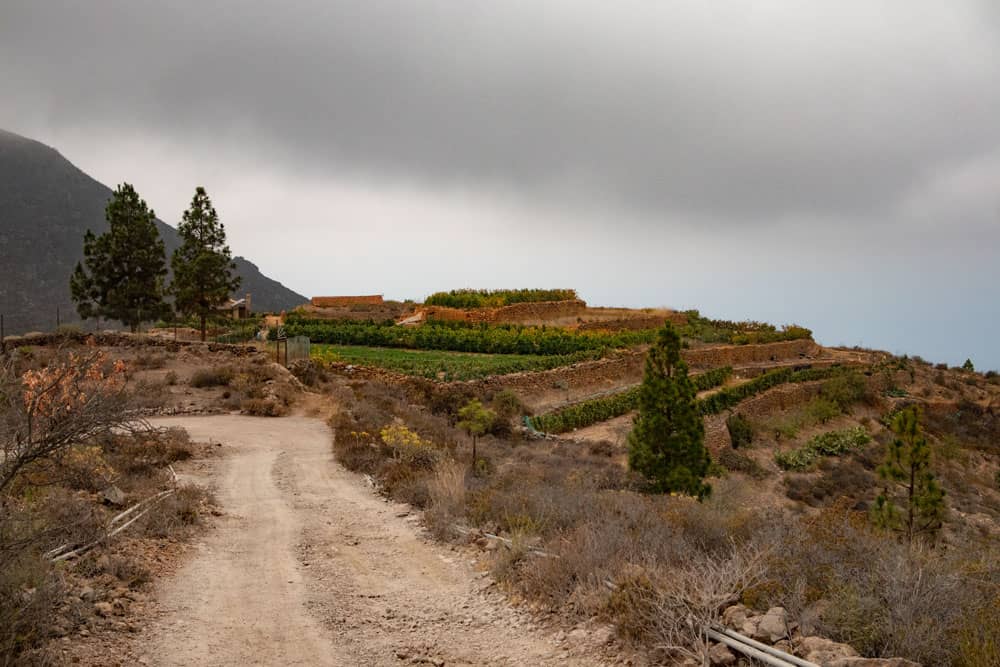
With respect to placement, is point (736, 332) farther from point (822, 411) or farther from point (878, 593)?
point (878, 593)

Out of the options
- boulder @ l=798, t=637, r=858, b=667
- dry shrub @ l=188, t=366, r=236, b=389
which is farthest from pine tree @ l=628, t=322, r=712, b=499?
dry shrub @ l=188, t=366, r=236, b=389

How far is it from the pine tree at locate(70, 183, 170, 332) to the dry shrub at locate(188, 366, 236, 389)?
16064 millimetres

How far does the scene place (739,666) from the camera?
4.28 m

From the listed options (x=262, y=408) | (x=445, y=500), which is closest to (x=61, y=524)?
(x=445, y=500)

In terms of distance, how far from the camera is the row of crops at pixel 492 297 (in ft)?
134

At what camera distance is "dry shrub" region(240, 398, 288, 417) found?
1950cm

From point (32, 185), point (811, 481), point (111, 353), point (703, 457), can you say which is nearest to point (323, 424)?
point (703, 457)

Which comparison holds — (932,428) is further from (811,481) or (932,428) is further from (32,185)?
(32,185)

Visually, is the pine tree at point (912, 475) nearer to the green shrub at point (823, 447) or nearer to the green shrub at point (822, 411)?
the green shrub at point (823, 447)

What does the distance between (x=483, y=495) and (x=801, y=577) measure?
462 cm

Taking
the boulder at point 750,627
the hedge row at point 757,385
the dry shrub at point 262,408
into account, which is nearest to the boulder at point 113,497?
the boulder at point 750,627

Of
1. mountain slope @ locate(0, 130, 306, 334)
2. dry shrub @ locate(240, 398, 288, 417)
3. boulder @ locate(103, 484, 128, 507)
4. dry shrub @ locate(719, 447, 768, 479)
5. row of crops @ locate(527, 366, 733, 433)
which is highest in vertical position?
mountain slope @ locate(0, 130, 306, 334)

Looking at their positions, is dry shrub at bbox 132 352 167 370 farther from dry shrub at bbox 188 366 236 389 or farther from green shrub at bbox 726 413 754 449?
green shrub at bbox 726 413 754 449

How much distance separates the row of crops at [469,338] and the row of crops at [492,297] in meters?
4.39
